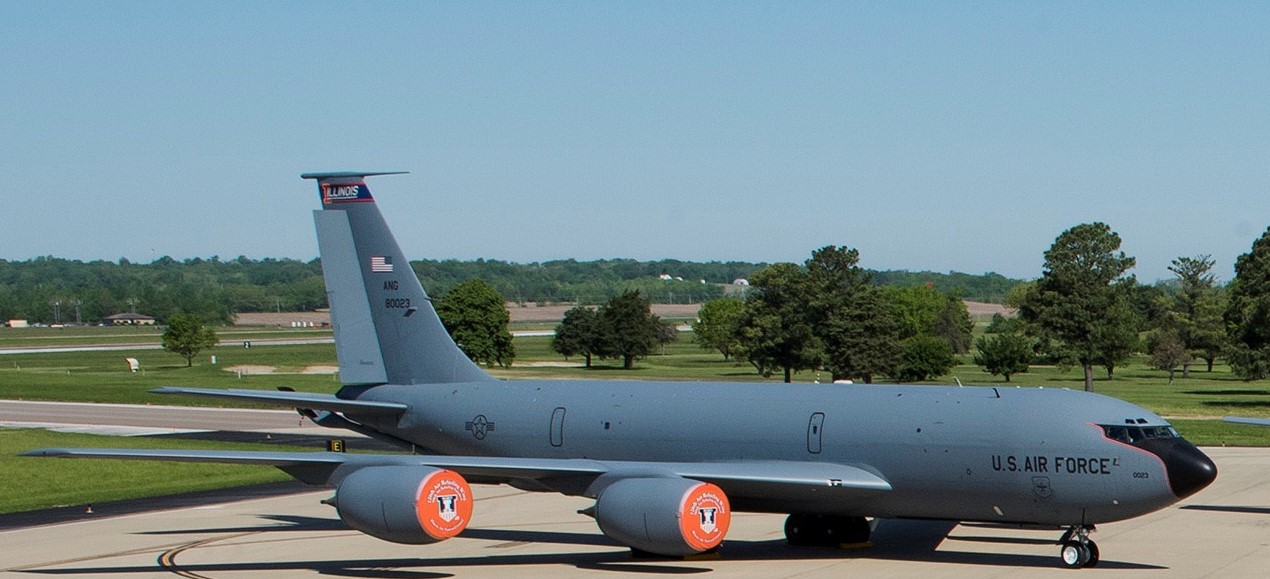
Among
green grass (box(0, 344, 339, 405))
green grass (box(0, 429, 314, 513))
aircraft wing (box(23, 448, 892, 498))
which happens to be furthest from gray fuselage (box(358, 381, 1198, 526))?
green grass (box(0, 344, 339, 405))

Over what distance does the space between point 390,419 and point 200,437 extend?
31.4 metres

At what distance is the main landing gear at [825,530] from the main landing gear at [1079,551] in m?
4.75

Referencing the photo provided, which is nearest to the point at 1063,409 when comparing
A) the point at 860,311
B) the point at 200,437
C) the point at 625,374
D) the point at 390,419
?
the point at 390,419

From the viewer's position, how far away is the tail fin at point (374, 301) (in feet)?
127

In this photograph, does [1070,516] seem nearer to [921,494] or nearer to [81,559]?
[921,494]

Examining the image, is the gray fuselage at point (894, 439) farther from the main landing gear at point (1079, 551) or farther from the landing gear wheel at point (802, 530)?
the landing gear wheel at point (802, 530)

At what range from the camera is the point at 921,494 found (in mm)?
30906

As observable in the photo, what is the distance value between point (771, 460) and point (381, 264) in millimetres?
12425

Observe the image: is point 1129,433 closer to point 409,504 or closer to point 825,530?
point 825,530

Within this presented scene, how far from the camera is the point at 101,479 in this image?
52969 millimetres

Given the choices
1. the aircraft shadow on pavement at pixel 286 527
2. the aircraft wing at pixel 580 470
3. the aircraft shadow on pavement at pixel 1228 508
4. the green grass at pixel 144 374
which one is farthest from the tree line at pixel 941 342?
the aircraft wing at pixel 580 470

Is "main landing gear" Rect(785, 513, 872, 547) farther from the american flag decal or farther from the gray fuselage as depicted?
the american flag decal

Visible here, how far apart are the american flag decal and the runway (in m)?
6.71

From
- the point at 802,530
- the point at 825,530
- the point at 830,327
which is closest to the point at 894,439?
the point at 825,530
